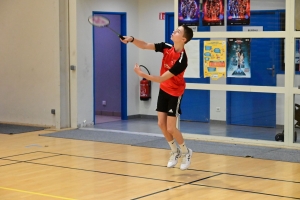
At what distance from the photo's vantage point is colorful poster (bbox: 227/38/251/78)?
977 centimetres

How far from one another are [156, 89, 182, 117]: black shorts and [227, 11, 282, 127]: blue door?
8.75 feet

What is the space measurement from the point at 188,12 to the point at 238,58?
51.3 inches

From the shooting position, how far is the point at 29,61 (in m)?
12.3

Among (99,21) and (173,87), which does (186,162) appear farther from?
(99,21)

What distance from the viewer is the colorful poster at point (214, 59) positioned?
995 cm

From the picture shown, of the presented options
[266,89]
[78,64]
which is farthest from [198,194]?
[78,64]

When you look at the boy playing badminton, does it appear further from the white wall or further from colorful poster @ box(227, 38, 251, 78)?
the white wall

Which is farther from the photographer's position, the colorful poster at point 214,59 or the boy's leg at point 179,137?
the colorful poster at point 214,59

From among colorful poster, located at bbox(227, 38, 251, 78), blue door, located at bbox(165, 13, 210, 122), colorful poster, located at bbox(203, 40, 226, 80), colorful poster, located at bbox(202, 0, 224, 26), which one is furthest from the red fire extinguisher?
colorful poster, located at bbox(227, 38, 251, 78)

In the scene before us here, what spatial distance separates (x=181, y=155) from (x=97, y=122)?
542 cm

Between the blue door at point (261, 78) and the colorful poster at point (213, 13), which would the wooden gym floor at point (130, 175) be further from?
the colorful poster at point (213, 13)

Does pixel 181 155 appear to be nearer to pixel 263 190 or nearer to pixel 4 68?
pixel 263 190

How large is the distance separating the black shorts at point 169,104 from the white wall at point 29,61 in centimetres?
479

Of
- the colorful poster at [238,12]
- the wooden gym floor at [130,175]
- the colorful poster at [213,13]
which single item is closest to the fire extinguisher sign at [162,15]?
the colorful poster at [213,13]
